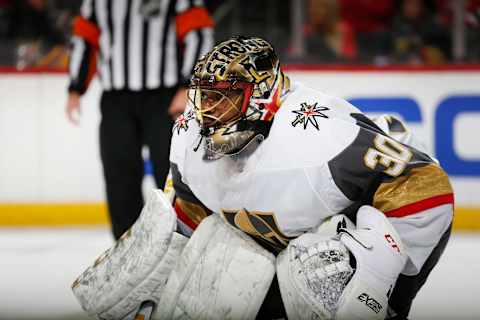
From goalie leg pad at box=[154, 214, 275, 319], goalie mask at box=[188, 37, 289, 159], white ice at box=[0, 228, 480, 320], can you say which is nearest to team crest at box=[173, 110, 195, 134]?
goalie mask at box=[188, 37, 289, 159]

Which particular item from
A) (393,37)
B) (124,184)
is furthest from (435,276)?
(393,37)

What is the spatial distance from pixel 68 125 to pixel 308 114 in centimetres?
314

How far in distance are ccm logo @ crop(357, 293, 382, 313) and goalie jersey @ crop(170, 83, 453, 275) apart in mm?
179

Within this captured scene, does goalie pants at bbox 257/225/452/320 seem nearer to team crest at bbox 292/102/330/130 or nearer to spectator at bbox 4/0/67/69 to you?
team crest at bbox 292/102/330/130

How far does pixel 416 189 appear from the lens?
2016 mm

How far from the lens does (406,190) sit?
2010 mm

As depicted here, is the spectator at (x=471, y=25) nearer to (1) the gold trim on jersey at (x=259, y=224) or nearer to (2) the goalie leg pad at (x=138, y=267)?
(1) the gold trim on jersey at (x=259, y=224)

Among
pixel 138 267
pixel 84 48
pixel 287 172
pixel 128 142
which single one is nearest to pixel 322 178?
pixel 287 172

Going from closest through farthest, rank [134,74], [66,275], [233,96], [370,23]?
[233,96], [66,275], [134,74], [370,23]

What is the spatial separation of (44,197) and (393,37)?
6.93 ft

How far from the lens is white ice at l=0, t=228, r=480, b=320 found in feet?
8.79

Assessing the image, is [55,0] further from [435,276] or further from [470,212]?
[435,276]

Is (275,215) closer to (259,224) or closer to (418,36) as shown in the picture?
(259,224)

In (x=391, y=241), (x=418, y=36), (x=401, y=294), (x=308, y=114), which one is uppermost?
(x=308, y=114)
